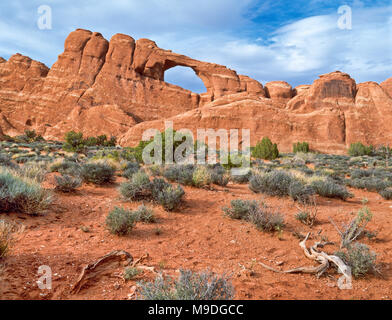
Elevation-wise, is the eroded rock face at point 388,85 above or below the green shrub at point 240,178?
above

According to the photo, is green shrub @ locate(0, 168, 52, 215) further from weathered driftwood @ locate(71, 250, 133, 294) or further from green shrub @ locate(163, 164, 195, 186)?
green shrub @ locate(163, 164, 195, 186)

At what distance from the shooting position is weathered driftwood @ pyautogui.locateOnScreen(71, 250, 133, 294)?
273 centimetres

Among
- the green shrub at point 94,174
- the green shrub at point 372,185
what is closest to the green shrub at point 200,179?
the green shrub at point 94,174

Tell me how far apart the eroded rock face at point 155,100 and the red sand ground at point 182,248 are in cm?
3893

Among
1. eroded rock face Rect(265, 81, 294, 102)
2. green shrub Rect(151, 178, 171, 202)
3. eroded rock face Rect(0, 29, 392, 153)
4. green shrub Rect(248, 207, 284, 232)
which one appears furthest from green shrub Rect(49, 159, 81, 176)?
eroded rock face Rect(265, 81, 294, 102)

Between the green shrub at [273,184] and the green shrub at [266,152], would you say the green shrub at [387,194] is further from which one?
the green shrub at [266,152]

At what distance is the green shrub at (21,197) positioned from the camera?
484 cm

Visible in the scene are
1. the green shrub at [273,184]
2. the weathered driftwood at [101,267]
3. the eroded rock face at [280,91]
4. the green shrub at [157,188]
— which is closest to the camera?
the weathered driftwood at [101,267]

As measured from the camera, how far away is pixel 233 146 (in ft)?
147

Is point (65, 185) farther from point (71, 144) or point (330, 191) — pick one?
point (71, 144)

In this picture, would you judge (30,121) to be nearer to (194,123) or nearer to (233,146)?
(194,123)

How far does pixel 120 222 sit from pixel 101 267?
1463 mm
